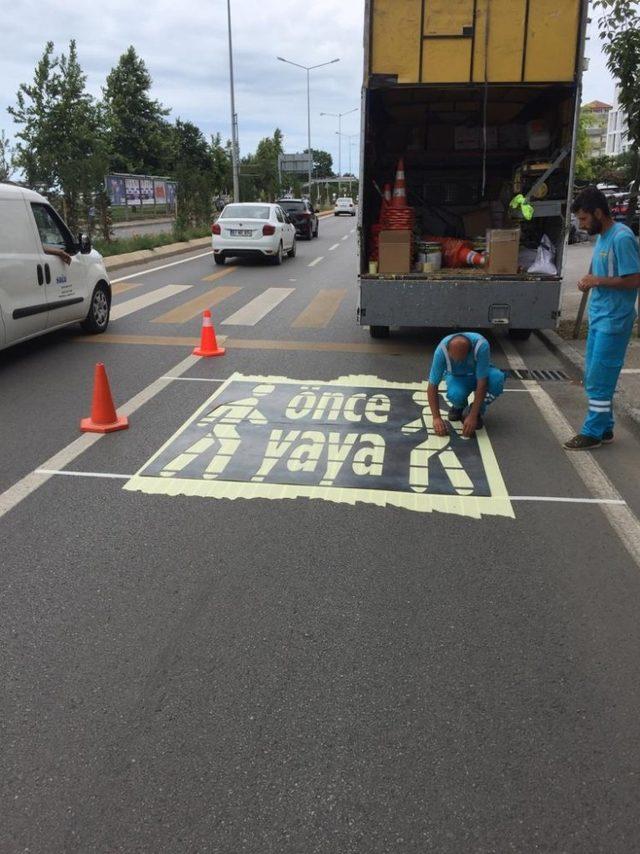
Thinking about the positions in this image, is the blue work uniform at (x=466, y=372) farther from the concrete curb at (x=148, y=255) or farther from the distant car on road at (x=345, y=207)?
the distant car on road at (x=345, y=207)

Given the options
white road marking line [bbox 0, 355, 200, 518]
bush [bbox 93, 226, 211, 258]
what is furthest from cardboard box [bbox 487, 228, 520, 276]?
bush [bbox 93, 226, 211, 258]

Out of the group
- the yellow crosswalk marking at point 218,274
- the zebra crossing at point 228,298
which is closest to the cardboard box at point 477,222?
the zebra crossing at point 228,298

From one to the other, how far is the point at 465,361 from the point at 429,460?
3.43 ft

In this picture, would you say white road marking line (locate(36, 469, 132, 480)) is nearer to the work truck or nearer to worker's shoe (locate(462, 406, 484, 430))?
worker's shoe (locate(462, 406, 484, 430))

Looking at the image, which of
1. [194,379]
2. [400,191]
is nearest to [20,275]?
[194,379]

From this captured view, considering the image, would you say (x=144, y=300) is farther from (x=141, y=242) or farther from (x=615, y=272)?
(x=141, y=242)

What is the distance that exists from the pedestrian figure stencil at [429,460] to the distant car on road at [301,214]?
25.0 meters

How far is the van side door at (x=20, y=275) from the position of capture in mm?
8266

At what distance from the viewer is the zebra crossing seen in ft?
Result: 39.2

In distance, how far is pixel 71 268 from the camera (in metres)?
9.74

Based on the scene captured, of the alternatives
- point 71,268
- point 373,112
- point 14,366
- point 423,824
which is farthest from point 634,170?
point 423,824

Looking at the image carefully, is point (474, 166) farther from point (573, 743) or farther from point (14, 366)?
point (573, 743)

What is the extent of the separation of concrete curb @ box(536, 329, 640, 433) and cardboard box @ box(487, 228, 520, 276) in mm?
1151

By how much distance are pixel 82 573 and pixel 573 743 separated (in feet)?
8.10
